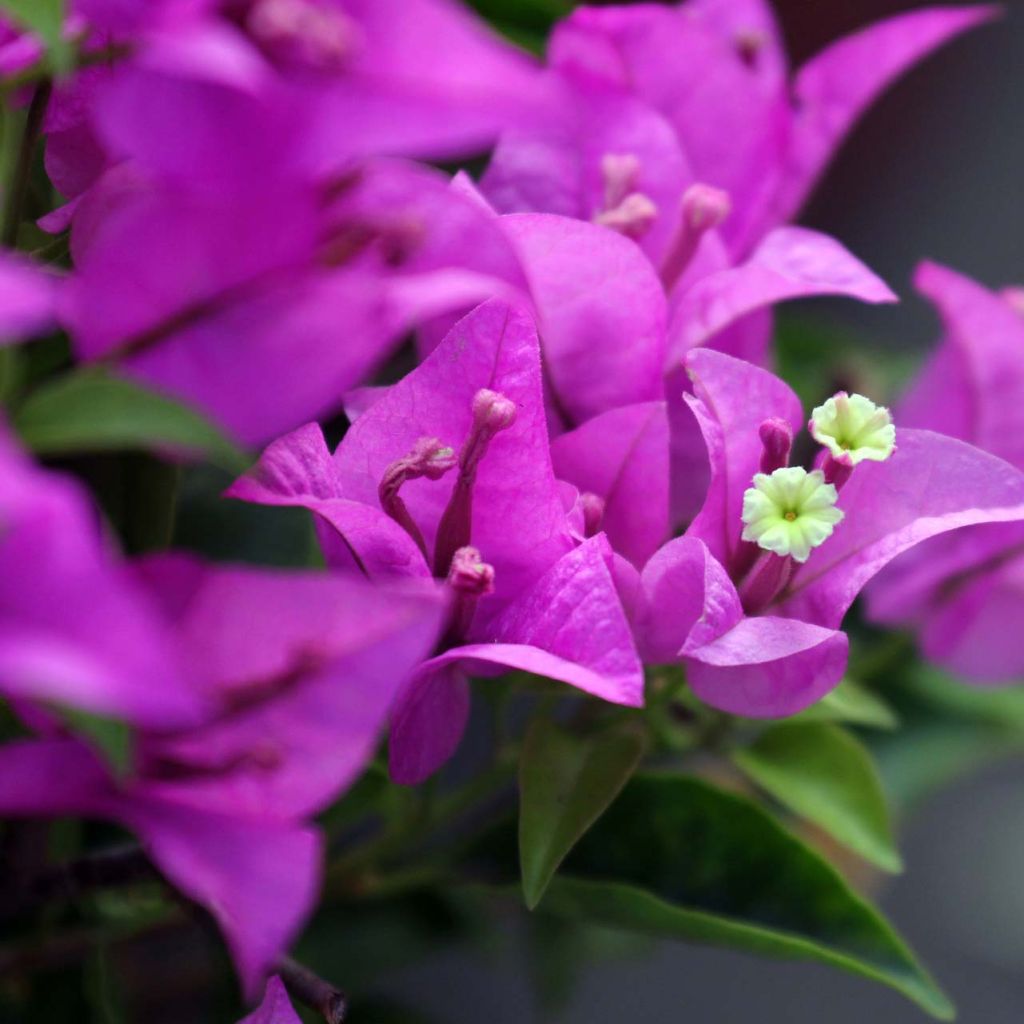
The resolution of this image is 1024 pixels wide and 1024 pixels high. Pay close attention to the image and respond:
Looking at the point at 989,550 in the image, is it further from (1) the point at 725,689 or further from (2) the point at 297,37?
(2) the point at 297,37

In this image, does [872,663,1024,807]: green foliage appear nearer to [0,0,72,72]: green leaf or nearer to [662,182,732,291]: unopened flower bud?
[662,182,732,291]: unopened flower bud

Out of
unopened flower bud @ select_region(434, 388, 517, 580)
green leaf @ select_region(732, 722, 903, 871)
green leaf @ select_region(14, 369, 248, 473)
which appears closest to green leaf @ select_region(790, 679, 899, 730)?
green leaf @ select_region(732, 722, 903, 871)

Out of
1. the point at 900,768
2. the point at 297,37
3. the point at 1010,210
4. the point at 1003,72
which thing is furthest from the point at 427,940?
the point at 1003,72

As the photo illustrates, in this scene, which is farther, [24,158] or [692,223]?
[692,223]

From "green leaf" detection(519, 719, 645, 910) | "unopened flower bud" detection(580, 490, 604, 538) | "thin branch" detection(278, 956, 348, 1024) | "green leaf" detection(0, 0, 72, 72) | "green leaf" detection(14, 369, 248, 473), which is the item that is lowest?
"thin branch" detection(278, 956, 348, 1024)

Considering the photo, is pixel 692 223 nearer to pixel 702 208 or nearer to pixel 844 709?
pixel 702 208

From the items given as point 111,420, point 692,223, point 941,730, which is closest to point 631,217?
point 692,223

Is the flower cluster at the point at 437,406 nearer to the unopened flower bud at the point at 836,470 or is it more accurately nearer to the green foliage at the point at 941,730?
the unopened flower bud at the point at 836,470
